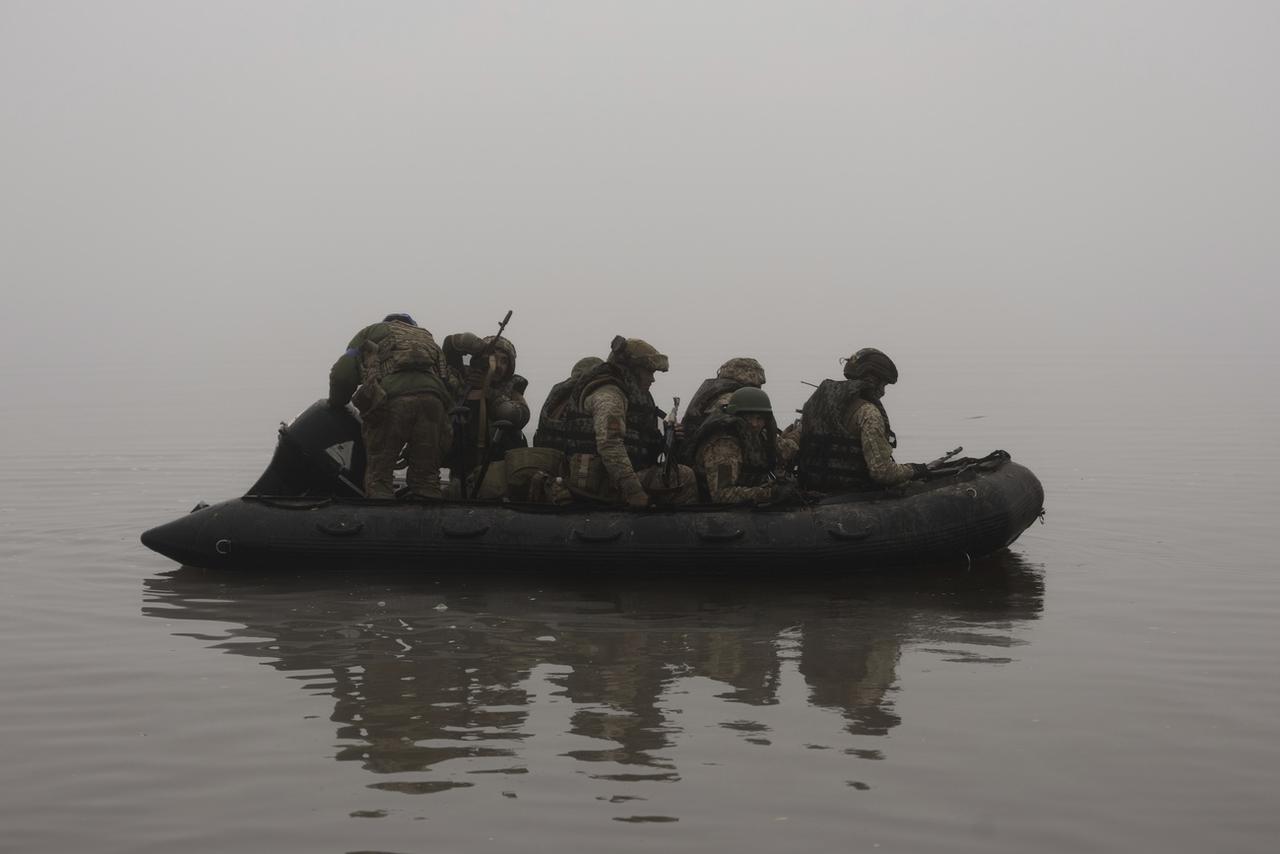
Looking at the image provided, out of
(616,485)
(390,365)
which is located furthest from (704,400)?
(390,365)

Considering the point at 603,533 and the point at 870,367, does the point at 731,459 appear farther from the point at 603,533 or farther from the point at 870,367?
the point at 870,367

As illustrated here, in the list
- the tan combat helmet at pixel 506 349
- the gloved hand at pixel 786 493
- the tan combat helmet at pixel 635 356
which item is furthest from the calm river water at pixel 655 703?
the tan combat helmet at pixel 506 349

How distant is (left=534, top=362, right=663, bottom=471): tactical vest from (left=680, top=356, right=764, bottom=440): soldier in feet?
0.90

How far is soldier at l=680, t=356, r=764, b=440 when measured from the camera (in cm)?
1122

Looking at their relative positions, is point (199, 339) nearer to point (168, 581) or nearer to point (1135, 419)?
point (1135, 419)

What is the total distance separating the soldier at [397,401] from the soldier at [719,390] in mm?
1907

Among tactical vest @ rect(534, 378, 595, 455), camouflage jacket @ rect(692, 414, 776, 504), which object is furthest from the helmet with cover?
tactical vest @ rect(534, 378, 595, 455)

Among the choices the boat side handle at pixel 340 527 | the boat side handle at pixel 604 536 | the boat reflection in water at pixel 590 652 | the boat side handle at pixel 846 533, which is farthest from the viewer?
the boat side handle at pixel 340 527

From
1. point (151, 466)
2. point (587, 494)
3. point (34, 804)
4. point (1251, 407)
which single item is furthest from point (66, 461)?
point (1251, 407)

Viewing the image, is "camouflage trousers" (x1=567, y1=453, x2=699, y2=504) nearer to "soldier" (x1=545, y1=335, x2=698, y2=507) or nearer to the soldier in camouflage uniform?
"soldier" (x1=545, y1=335, x2=698, y2=507)

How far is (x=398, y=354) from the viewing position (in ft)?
37.4

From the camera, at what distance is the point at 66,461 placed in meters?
18.7

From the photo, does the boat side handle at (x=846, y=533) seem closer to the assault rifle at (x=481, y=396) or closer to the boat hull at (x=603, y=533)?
the boat hull at (x=603, y=533)

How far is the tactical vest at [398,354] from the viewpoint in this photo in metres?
11.4
